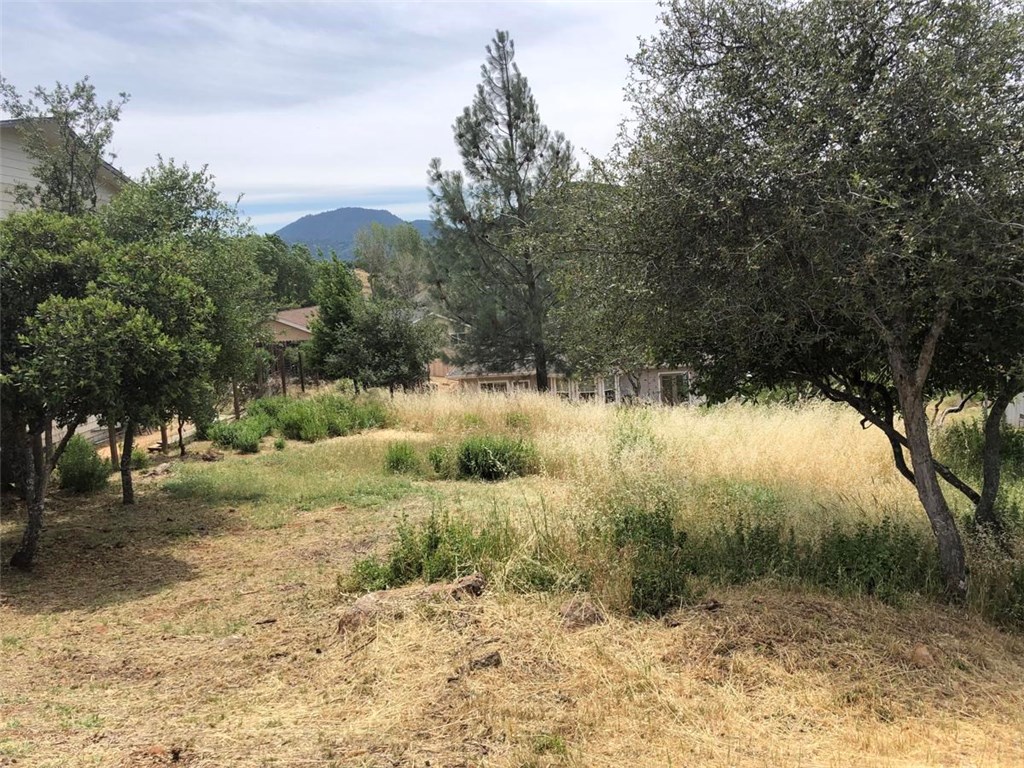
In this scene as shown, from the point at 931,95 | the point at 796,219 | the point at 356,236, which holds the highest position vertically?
the point at 356,236

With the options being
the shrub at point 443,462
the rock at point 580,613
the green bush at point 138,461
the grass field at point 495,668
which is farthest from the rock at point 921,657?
the green bush at point 138,461

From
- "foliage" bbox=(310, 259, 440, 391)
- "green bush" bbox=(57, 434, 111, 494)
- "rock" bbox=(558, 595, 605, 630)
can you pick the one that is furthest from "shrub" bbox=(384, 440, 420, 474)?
"foliage" bbox=(310, 259, 440, 391)

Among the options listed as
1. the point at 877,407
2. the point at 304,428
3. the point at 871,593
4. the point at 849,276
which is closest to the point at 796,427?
the point at 877,407

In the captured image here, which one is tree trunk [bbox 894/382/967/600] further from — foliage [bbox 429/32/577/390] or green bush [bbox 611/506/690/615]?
foliage [bbox 429/32/577/390]

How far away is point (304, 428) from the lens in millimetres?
16109

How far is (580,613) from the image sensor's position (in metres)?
4.32

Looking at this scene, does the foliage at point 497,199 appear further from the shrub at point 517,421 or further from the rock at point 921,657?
the rock at point 921,657

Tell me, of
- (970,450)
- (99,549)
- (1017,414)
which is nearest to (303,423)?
(99,549)

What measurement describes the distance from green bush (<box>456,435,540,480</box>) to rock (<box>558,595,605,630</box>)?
642cm

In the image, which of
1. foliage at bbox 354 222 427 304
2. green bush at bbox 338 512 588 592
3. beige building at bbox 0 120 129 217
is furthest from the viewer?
foliage at bbox 354 222 427 304

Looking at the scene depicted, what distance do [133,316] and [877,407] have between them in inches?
250

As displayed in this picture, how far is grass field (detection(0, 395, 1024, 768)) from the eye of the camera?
3.05m

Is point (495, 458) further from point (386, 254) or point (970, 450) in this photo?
point (386, 254)

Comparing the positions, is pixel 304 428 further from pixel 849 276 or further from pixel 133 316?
pixel 849 276
